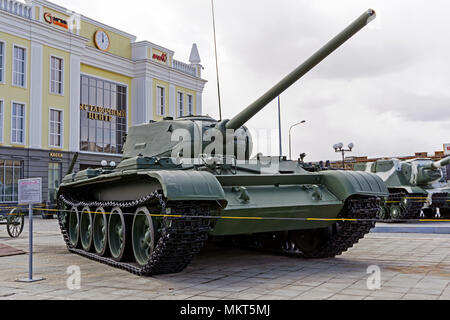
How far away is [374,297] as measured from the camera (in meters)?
6.00

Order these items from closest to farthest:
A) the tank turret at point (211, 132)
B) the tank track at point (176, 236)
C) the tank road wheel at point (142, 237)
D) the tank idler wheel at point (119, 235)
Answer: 1. the tank track at point (176, 236)
2. the tank road wheel at point (142, 237)
3. the tank turret at point (211, 132)
4. the tank idler wheel at point (119, 235)

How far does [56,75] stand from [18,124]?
4002mm

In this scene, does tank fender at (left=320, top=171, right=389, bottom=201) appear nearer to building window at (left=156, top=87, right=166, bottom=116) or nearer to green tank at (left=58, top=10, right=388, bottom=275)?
green tank at (left=58, top=10, right=388, bottom=275)

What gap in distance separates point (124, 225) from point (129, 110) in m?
29.2

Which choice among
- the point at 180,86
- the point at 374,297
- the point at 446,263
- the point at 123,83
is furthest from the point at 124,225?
the point at 180,86

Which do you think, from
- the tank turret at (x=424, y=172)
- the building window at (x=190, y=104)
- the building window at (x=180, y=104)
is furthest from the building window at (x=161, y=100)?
the tank turret at (x=424, y=172)

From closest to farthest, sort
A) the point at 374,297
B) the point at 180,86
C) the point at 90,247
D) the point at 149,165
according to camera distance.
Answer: the point at 374,297 → the point at 149,165 → the point at 90,247 → the point at 180,86

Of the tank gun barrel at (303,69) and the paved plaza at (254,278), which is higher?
the tank gun barrel at (303,69)

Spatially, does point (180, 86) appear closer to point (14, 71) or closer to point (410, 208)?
point (14, 71)

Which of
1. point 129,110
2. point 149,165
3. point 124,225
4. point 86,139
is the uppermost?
point 129,110

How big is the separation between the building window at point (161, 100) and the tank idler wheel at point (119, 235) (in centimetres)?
2914

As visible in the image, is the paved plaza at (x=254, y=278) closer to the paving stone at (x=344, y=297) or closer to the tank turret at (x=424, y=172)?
the paving stone at (x=344, y=297)

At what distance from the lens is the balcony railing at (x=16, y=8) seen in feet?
90.0

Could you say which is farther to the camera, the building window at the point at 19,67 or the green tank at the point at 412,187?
the building window at the point at 19,67
